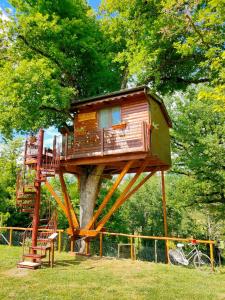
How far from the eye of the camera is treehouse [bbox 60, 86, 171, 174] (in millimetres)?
14609

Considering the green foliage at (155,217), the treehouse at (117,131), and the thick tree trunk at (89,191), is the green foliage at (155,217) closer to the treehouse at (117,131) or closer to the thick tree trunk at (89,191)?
the thick tree trunk at (89,191)

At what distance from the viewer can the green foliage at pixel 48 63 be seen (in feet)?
47.9

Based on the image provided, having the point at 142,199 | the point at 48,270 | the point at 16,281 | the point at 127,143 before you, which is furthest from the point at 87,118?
the point at 142,199

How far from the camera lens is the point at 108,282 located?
9.44 metres

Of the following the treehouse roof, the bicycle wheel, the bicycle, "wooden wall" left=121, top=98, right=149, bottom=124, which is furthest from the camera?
"wooden wall" left=121, top=98, right=149, bottom=124

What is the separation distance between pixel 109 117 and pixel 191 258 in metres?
8.19

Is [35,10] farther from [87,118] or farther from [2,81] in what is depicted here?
[87,118]

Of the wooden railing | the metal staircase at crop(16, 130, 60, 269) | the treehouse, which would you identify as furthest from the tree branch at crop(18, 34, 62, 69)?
the metal staircase at crop(16, 130, 60, 269)

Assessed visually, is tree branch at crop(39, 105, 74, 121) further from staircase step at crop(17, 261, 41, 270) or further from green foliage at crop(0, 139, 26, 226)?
green foliage at crop(0, 139, 26, 226)

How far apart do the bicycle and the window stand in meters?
7.03

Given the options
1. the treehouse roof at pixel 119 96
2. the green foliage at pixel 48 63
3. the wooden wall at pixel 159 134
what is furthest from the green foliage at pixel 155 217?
the treehouse roof at pixel 119 96

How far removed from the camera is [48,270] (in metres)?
10.9

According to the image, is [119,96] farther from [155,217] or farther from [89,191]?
[155,217]

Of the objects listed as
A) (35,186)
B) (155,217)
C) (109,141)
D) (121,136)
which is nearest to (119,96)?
(121,136)
